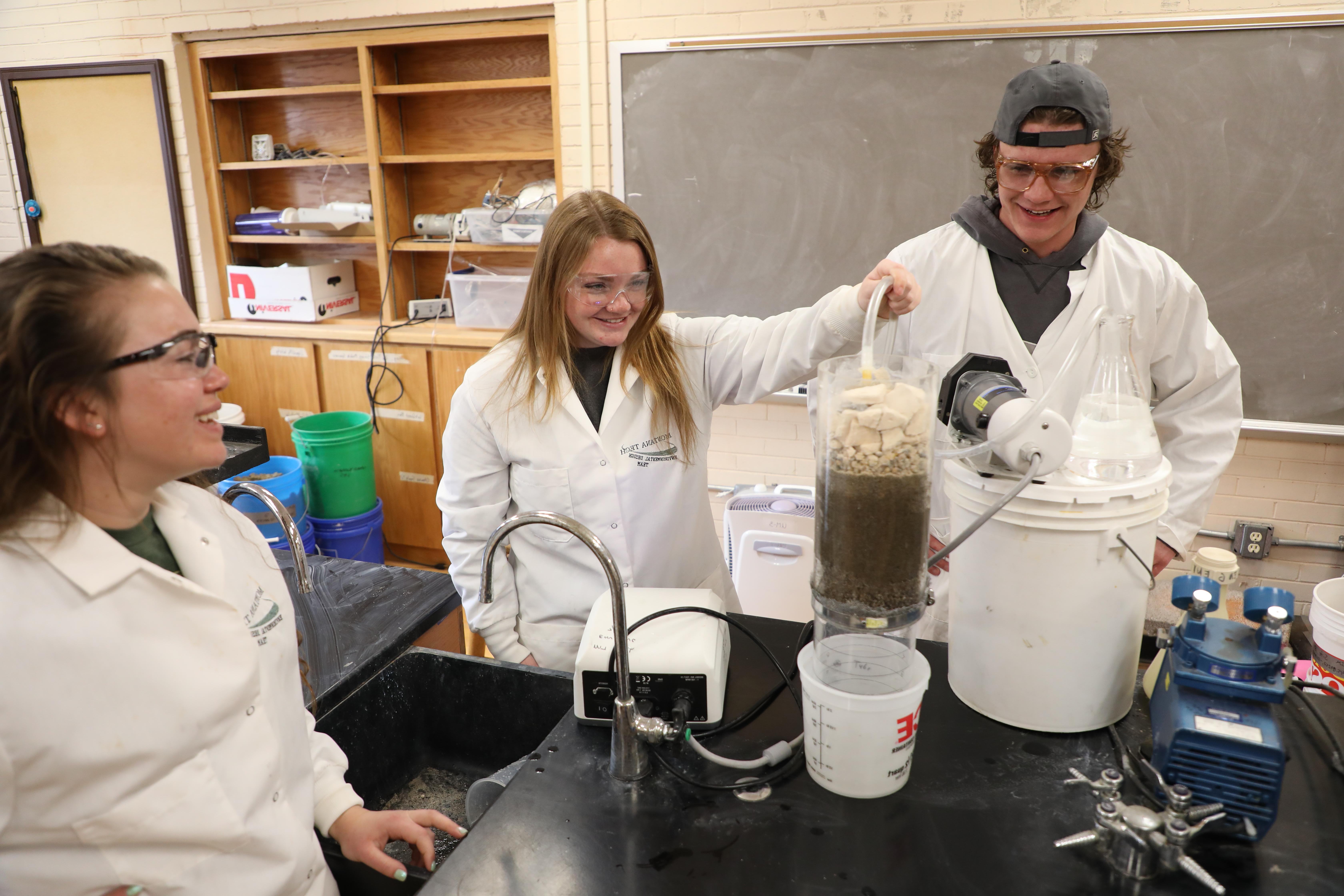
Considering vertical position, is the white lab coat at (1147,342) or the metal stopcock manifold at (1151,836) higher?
the white lab coat at (1147,342)

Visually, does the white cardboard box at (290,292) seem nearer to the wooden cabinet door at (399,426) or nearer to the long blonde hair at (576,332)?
the wooden cabinet door at (399,426)

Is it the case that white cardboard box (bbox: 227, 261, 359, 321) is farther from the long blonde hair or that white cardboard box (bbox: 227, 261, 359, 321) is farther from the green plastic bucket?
the long blonde hair

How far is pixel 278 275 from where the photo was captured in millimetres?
3871

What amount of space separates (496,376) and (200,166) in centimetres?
Answer: 331

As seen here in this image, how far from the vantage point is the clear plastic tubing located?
97 cm

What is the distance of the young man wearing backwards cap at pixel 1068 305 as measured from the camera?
5.36 feet

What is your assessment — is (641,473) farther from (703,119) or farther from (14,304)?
(703,119)

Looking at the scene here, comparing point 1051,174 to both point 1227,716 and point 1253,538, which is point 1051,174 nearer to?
point 1227,716

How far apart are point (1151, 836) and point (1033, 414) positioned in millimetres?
447

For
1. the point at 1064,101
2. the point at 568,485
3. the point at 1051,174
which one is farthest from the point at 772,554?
the point at 1064,101

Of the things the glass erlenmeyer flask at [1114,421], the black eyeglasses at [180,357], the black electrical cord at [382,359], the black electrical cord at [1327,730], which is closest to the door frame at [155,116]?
the black electrical cord at [382,359]

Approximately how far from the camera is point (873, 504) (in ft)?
3.15

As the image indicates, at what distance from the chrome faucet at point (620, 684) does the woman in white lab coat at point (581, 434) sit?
1.79ft

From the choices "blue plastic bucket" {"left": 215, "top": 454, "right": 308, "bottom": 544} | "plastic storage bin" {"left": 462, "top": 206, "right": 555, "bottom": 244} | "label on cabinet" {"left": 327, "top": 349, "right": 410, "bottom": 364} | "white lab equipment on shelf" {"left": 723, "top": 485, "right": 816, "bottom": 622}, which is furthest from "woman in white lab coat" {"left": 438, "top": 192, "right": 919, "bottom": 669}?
"label on cabinet" {"left": 327, "top": 349, "right": 410, "bottom": 364}
